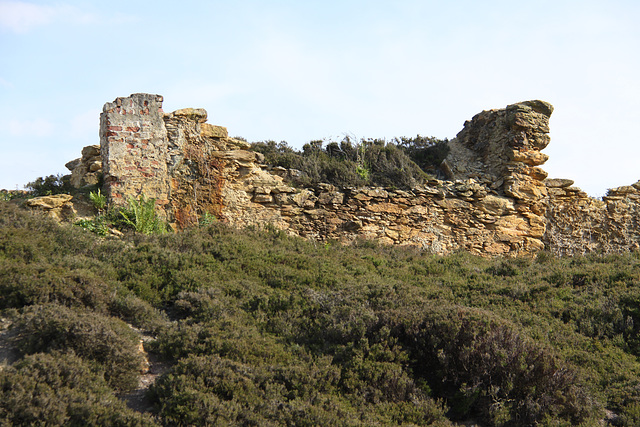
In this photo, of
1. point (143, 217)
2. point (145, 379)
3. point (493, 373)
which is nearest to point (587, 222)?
point (493, 373)

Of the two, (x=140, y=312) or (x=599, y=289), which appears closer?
(x=140, y=312)

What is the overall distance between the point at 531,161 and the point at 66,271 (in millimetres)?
11332

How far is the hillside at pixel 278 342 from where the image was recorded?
215 inches

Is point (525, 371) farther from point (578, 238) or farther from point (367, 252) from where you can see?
point (578, 238)

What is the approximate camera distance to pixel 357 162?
45.2 ft

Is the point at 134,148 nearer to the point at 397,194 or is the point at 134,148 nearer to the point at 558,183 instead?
the point at 397,194

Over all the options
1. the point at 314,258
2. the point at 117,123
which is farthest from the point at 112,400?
the point at 117,123

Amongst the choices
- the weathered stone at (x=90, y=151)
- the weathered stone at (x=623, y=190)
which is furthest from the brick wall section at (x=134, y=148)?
the weathered stone at (x=623, y=190)

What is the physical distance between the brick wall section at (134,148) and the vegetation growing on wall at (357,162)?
2.65m

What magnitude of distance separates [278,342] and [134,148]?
6.05m

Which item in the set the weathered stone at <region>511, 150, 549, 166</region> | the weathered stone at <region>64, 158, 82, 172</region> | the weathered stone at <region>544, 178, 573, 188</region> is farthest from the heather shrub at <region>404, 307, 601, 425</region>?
the weathered stone at <region>64, 158, 82, 172</region>

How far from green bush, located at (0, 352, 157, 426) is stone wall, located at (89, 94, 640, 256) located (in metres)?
5.99

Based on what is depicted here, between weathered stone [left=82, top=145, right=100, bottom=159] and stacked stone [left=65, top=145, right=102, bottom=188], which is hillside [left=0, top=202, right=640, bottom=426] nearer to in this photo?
stacked stone [left=65, top=145, right=102, bottom=188]

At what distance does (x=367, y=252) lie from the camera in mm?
11695
